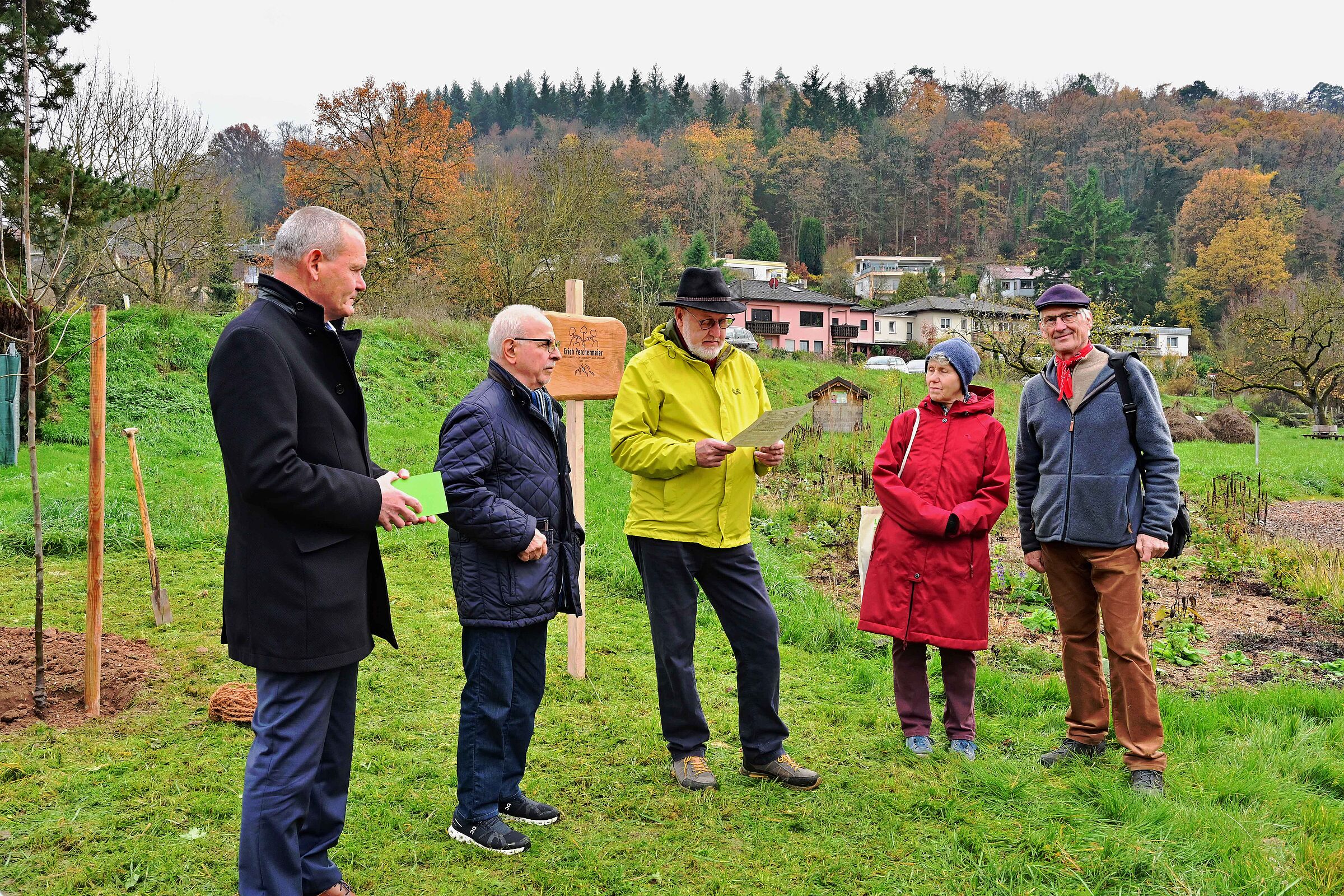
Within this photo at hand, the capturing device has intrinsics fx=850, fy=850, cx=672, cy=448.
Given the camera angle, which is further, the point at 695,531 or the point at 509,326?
the point at 695,531

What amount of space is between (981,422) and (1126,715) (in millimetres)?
1469

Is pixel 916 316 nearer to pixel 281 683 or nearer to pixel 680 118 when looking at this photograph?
pixel 680 118

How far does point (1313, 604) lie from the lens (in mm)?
6852

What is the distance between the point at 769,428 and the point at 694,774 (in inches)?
62.2

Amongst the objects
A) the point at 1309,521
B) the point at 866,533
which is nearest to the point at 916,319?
the point at 1309,521

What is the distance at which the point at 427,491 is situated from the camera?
2.70 m

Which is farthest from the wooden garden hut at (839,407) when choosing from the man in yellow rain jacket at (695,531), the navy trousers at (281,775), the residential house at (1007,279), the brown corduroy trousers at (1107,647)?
the residential house at (1007,279)

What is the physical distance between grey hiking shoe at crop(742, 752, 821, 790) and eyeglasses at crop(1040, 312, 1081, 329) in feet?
7.95

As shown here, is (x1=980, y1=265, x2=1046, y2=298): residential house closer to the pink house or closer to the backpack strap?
the pink house

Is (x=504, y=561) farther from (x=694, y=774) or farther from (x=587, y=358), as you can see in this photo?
(x=587, y=358)

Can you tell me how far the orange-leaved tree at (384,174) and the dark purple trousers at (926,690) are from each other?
25.7m

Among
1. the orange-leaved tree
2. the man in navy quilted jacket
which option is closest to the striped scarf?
the man in navy quilted jacket

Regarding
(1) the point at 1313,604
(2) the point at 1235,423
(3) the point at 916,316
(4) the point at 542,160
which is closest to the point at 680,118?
(3) the point at 916,316

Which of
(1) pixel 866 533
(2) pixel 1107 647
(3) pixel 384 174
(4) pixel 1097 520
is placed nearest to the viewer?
(4) pixel 1097 520
